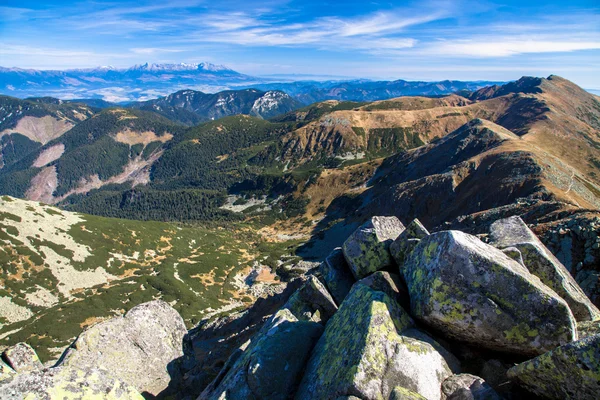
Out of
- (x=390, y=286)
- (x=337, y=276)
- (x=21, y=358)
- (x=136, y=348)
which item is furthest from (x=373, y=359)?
(x=21, y=358)

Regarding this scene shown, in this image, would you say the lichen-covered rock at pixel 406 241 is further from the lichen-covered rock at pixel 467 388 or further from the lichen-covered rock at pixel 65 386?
the lichen-covered rock at pixel 65 386

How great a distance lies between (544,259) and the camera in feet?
40.5

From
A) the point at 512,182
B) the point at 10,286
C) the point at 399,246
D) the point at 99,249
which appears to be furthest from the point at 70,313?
the point at 512,182

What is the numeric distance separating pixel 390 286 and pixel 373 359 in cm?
387

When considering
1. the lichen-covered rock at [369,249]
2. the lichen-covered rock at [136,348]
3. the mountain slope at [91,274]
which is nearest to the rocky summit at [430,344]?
the lichen-covered rock at [136,348]

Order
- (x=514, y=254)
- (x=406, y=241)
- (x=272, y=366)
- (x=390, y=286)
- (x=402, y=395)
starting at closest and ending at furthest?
(x=402, y=395) < (x=272, y=366) < (x=514, y=254) < (x=390, y=286) < (x=406, y=241)

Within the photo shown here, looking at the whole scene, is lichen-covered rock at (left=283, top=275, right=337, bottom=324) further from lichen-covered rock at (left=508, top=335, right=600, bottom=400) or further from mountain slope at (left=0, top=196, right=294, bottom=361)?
mountain slope at (left=0, top=196, right=294, bottom=361)

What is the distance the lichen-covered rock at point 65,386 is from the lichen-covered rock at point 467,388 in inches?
366

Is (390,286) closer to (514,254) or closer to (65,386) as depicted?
(514,254)

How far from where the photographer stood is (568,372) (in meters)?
7.91

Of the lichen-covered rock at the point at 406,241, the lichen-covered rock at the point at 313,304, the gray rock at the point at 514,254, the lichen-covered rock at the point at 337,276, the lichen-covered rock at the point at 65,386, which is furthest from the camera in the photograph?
the lichen-covered rock at the point at 337,276

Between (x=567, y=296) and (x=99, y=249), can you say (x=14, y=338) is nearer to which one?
(x=99, y=249)

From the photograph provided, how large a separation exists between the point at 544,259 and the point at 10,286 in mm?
91787

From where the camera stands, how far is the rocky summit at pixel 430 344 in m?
8.18
